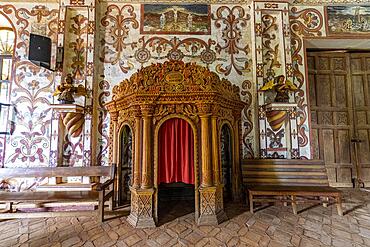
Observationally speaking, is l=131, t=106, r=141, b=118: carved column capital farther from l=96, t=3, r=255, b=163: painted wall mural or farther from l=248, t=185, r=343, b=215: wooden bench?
l=248, t=185, r=343, b=215: wooden bench

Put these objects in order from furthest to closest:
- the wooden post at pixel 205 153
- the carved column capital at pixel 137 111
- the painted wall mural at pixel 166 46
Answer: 1. the painted wall mural at pixel 166 46
2. the carved column capital at pixel 137 111
3. the wooden post at pixel 205 153

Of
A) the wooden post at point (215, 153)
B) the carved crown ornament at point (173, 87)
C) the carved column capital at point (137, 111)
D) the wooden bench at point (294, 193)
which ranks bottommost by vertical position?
the wooden bench at point (294, 193)

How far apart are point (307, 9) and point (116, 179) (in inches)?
203

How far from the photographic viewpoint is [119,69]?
415 cm

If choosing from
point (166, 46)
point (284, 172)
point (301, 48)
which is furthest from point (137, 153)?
point (301, 48)

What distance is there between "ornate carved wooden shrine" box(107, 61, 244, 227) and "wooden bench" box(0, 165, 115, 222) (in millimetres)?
469

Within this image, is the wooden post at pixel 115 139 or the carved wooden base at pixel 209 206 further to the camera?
the wooden post at pixel 115 139

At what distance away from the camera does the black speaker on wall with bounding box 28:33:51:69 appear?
3.74m

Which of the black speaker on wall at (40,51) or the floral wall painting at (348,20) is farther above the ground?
the floral wall painting at (348,20)

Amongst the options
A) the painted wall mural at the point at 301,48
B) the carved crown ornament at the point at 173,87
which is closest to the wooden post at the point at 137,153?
the carved crown ornament at the point at 173,87

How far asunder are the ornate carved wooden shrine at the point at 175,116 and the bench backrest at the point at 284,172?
3.06 ft

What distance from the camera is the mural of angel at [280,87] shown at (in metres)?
3.78

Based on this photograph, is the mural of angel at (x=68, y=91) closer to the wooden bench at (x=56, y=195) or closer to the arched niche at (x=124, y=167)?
the arched niche at (x=124, y=167)

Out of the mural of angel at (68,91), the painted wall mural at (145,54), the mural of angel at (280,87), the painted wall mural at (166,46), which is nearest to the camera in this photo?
the mural of angel at (68,91)
